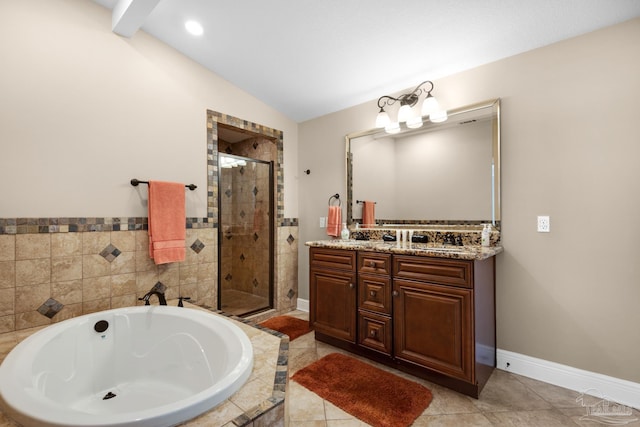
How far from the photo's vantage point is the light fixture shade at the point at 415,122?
2580 mm

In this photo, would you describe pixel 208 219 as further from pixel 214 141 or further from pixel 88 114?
pixel 88 114

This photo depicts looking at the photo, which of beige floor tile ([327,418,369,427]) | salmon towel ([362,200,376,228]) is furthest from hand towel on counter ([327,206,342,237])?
beige floor tile ([327,418,369,427])

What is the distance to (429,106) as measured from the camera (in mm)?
2391

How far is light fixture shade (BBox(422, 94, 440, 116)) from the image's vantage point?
238 centimetres

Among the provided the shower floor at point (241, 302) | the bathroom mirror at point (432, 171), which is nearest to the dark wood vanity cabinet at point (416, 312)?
the bathroom mirror at point (432, 171)

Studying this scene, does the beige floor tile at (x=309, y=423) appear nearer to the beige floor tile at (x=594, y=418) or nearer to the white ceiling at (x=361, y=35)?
the beige floor tile at (x=594, y=418)

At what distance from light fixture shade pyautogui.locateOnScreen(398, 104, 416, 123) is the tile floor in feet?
6.70

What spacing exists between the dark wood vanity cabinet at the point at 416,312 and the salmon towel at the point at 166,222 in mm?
Answer: 1212

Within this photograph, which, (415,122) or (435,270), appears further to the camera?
(415,122)

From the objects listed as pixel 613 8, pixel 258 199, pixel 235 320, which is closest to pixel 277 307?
pixel 258 199

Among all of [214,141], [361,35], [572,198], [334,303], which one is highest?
[361,35]

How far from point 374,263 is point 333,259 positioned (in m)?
0.40

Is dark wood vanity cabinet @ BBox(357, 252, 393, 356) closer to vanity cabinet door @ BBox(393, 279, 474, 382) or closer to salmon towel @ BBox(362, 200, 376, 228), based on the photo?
vanity cabinet door @ BBox(393, 279, 474, 382)

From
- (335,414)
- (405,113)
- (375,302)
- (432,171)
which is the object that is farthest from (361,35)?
(335,414)
